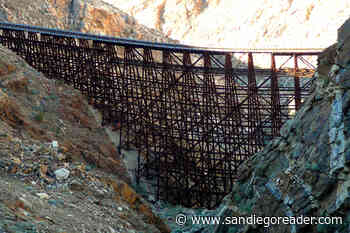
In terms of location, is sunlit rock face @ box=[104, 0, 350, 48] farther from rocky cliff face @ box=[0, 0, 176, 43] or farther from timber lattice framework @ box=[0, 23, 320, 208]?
timber lattice framework @ box=[0, 23, 320, 208]

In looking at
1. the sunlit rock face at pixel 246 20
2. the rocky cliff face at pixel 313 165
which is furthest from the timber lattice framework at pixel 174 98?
the sunlit rock face at pixel 246 20

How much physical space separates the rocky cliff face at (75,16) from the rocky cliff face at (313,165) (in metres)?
24.0

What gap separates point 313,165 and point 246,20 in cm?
3639

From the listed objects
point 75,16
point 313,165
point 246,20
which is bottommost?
point 313,165

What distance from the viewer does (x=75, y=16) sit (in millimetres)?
30094

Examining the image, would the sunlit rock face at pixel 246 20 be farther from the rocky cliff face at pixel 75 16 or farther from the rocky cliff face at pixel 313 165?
the rocky cliff face at pixel 313 165

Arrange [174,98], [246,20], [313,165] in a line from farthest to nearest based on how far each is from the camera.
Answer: [246,20], [174,98], [313,165]

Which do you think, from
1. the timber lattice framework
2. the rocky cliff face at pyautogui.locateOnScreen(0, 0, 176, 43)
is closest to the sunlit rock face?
the rocky cliff face at pyautogui.locateOnScreen(0, 0, 176, 43)

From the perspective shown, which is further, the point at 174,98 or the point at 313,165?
the point at 174,98

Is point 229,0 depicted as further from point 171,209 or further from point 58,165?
point 58,165

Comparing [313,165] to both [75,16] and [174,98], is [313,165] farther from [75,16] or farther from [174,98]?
[75,16]

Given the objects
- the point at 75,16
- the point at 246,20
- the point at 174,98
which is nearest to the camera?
the point at 174,98

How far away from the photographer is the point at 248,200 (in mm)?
6836

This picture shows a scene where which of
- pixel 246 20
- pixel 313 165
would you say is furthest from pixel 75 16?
pixel 313 165
